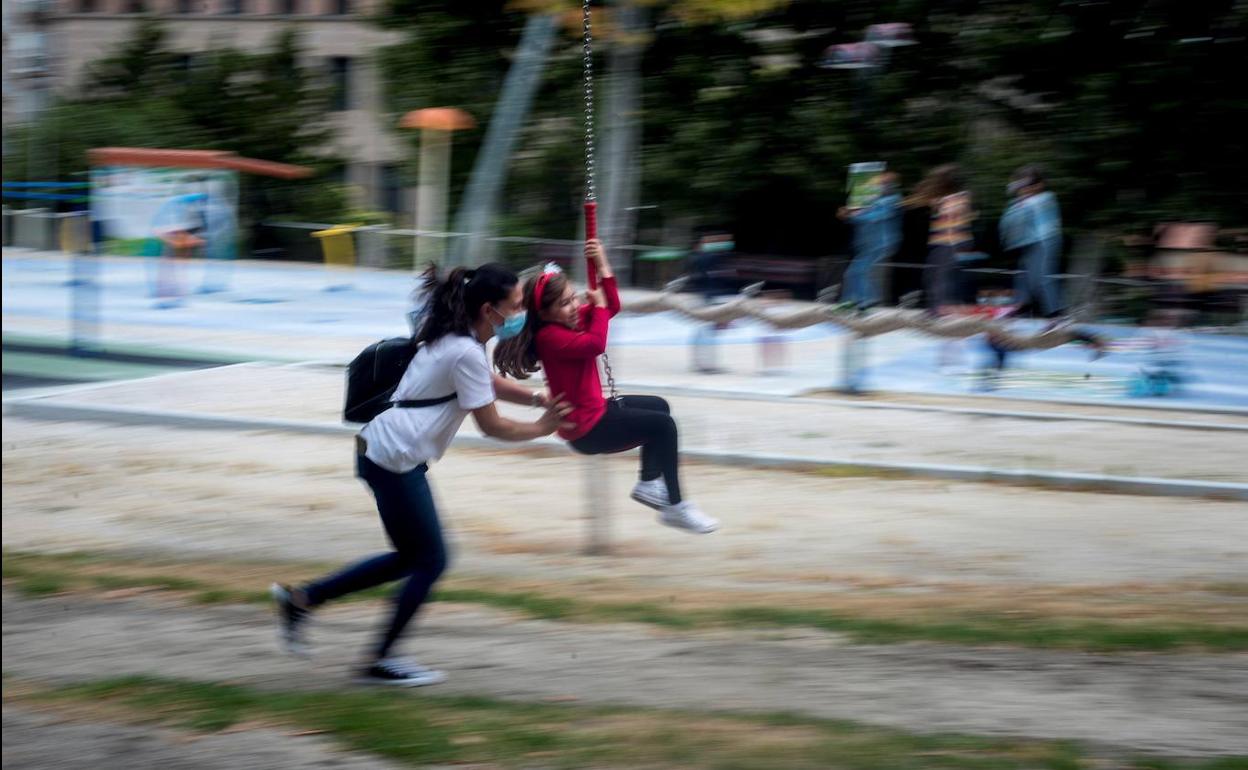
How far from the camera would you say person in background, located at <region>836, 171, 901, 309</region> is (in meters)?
15.8

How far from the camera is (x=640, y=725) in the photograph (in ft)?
15.4

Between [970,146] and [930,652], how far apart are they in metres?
16.5

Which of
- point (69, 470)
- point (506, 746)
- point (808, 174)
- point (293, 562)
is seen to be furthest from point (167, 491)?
point (808, 174)

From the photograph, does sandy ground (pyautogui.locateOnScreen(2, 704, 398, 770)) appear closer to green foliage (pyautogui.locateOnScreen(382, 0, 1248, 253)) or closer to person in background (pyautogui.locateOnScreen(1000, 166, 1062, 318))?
person in background (pyautogui.locateOnScreen(1000, 166, 1062, 318))

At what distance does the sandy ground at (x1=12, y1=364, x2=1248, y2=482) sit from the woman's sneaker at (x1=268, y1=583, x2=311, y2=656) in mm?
5046

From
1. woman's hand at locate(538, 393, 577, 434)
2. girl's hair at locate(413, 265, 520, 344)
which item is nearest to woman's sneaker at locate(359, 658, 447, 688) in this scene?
woman's hand at locate(538, 393, 577, 434)

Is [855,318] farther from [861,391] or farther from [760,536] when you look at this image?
[760,536]

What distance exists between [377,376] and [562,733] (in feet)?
4.68

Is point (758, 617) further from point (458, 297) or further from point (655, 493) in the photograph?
point (458, 297)

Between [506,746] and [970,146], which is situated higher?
[970,146]

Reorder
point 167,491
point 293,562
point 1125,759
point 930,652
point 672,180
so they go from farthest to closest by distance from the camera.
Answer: point 672,180 < point 167,491 < point 293,562 < point 930,652 < point 1125,759

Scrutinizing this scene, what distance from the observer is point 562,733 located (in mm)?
4602

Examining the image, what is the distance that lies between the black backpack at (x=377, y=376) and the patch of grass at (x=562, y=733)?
3.17ft

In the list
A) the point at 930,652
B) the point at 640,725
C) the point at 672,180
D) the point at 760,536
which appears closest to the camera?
the point at 640,725
